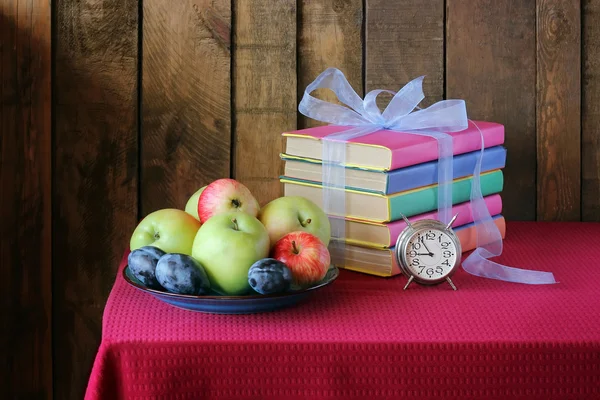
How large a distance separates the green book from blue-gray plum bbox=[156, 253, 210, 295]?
307 millimetres

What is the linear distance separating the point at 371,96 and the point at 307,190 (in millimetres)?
184

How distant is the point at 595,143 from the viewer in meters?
1.54

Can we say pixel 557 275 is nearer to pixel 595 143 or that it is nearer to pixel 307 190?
pixel 307 190

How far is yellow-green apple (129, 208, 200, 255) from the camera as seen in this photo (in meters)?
1.03

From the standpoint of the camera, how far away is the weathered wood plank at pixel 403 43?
1494 mm

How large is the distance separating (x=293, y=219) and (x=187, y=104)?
501 mm

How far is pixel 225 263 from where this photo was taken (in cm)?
94

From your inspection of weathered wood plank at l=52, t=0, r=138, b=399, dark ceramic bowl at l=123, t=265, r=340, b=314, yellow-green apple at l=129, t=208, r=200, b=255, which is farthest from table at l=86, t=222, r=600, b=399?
weathered wood plank at l=52, t=0, r=138, b=399

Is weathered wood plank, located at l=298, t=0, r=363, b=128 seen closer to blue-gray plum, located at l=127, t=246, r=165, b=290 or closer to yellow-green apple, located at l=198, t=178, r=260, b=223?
yellow-green apple, located at l=198, t=178, r=260, b=223

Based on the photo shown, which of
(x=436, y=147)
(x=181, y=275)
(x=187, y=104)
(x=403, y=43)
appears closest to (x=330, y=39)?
(x=403, y=43)

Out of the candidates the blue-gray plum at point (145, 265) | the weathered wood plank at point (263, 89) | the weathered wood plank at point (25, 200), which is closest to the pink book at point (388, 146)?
the weathered wood plank at point (263, 89)

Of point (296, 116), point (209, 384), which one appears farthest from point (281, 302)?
point (296, 116)

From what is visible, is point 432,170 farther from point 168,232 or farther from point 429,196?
point 168,232

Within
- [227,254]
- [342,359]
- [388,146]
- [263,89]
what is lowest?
→ [342,359]
